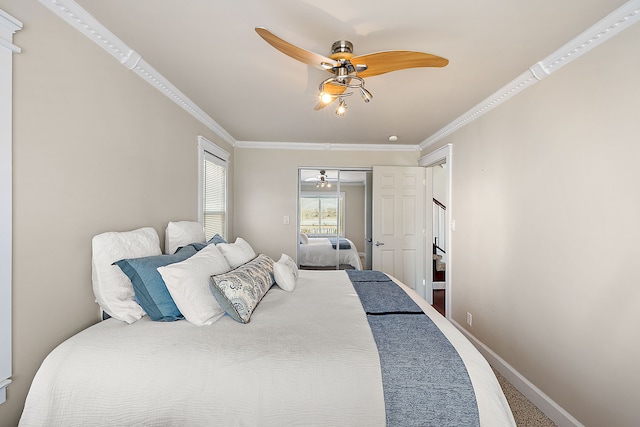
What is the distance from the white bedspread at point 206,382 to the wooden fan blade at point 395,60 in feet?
4.74

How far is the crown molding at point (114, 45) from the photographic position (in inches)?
58.0

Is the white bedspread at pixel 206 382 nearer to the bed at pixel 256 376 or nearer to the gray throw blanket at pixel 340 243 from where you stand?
the bed at pixel 256 376

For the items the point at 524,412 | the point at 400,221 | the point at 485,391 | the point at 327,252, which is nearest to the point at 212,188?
the point at 327,252

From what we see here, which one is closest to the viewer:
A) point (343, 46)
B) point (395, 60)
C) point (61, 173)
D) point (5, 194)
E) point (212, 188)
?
point (5, 194)

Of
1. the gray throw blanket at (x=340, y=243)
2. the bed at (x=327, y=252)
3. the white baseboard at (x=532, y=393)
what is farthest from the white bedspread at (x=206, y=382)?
the gray throw blanket at (x=340, y=243)

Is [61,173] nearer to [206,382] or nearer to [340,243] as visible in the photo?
[206,382]

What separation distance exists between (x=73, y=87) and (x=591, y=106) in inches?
116

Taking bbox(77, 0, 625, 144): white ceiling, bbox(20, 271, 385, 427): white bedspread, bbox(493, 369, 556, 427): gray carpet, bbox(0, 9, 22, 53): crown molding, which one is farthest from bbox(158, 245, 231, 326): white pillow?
bbox(493, 369, 556, 427): gray carpet

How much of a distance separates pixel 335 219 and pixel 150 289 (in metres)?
3.33

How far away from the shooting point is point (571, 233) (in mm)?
1876

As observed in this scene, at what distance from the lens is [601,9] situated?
1504 mm

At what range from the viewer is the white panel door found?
4.31m

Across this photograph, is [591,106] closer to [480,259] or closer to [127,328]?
[480,259]

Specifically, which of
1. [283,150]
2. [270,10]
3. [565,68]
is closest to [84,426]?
[270,10]
